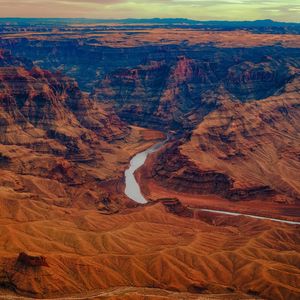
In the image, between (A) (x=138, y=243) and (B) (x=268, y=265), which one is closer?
(B) (x=268, y=265)

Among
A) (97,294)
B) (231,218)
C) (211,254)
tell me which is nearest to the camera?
(97,294)

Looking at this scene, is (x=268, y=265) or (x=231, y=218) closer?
(x=268, y=265)

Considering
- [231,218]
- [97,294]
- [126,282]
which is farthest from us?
[231,218]

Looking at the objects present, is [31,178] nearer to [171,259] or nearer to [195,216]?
[195,216]

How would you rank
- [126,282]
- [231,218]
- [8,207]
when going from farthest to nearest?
1. [231,218]
2. [8,207]
3. [126,282]

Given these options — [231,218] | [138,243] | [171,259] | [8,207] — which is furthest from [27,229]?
[231,218]

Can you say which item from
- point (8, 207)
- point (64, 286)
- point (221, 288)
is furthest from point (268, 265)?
point (8, 207)

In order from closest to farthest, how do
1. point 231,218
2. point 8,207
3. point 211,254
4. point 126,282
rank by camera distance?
1. point 126,282
2. point 211,254
3. point 8,207
4. point 231,218

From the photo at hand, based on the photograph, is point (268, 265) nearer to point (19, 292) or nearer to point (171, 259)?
point (171, 259)
